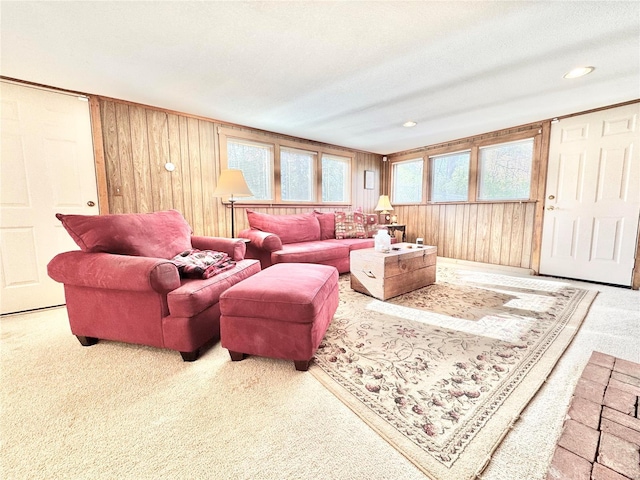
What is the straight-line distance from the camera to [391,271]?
255 centimetres

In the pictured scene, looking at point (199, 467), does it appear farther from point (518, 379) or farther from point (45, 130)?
point (45, 130)

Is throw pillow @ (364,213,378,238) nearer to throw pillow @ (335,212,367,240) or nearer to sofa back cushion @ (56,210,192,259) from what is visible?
throw pillow @ (335,212,367,240)

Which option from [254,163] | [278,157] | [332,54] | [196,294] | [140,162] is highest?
[332,54]

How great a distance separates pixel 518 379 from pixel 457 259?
3.35 m

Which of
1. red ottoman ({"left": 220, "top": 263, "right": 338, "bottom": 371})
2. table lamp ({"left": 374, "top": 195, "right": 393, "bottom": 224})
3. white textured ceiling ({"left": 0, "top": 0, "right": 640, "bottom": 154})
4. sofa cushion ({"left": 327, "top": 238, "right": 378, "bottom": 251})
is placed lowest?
red ottoman ({"left": 220, "top": 263, "right": 338, "bottom": 371})

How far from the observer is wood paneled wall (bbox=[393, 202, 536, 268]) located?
369 cm

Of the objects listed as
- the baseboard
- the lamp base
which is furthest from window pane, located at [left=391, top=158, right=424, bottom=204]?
the baseboard

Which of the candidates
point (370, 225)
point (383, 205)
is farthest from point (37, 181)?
point (383, 205)

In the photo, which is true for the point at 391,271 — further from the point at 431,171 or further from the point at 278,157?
the point at 431,171

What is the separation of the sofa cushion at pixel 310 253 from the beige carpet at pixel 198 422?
4.49 ft

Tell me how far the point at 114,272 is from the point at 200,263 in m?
0.51

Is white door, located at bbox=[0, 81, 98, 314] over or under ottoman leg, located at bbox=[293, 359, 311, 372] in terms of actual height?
over

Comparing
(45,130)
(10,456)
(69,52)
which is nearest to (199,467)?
(10,456)

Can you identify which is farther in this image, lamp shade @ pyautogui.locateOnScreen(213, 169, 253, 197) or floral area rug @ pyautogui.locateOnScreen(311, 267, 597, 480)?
lamp shade @ pyautogui.locateOnScreen(213, 169, 253, 197)
